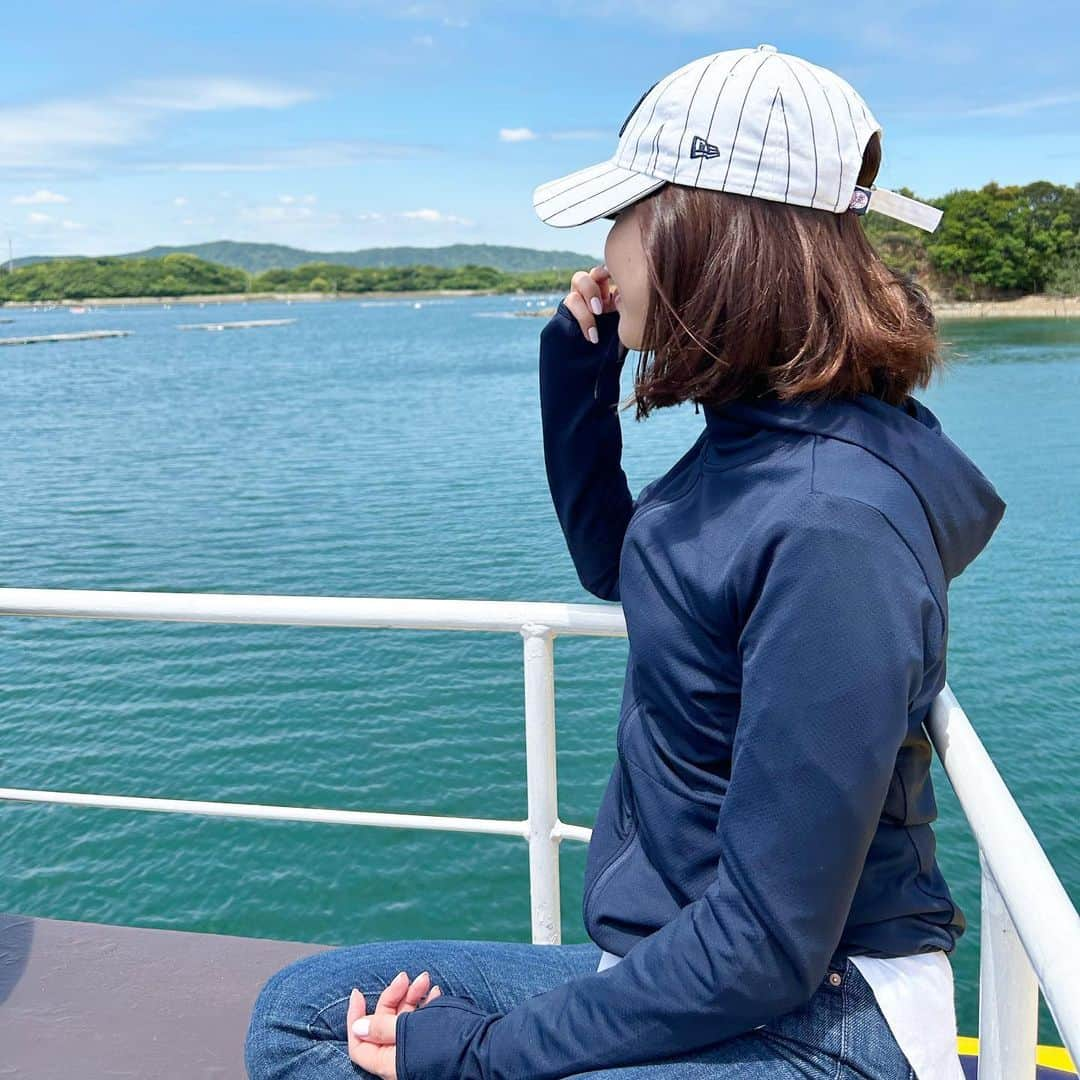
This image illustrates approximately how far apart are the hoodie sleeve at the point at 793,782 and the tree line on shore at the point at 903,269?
1.17 ft

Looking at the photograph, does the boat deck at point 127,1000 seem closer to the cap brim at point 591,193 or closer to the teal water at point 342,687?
the cap brim at point 591,193

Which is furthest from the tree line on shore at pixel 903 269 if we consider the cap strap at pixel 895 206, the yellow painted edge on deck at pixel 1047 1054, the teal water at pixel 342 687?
the teal water at pixel 342 687

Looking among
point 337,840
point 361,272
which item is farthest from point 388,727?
point 361,272

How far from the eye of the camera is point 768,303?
88 cm

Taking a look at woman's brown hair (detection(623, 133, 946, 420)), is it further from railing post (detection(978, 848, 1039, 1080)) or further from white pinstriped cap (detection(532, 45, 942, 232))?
railing post (detection(978, 848, 1039, 1080))

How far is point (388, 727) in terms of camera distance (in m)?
8.21

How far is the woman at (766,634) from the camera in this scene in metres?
0.81

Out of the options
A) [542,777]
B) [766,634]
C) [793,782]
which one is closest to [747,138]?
[766,634]

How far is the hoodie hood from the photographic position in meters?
0.88

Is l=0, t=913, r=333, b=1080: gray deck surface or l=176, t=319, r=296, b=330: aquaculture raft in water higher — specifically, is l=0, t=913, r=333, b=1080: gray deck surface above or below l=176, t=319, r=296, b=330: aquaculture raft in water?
below

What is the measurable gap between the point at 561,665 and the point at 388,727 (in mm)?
1883

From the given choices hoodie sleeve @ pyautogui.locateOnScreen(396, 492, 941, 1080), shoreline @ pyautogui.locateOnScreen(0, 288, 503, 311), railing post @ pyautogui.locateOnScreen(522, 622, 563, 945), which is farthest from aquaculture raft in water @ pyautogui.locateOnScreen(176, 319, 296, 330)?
hoodie sleeve @ pyautogui.locateOnScreen(396, 492, 941, 1080)

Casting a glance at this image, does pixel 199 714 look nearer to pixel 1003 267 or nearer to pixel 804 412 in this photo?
pixel 804 412

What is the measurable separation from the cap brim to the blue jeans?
0.67 m
